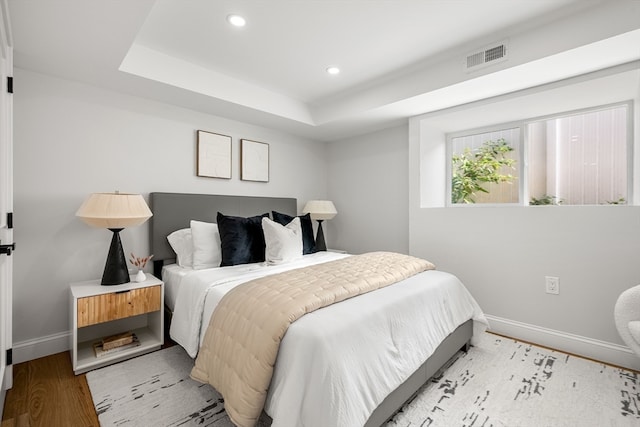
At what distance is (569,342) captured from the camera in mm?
2527

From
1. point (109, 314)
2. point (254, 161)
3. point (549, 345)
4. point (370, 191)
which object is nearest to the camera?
point (109, 314)

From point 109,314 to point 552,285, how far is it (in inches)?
142

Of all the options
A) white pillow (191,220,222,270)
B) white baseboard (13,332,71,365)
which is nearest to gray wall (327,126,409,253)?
white pillow (191,220,222,270)

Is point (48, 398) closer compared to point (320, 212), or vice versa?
point (48, 398)

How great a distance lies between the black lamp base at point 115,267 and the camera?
2365 millimetres

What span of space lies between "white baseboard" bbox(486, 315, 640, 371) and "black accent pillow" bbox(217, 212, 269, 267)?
2.38 meters

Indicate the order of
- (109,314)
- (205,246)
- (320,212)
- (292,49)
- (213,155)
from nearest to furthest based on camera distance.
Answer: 1. (109,314)
2. (292,49)
3. (205,246)
4. (213,155)
5. (320,212)

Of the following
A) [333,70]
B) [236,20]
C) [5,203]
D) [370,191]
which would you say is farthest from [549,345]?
[5,203]

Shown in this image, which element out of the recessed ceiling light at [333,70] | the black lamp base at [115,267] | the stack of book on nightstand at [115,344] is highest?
the recessed ceiling light at [333,70]

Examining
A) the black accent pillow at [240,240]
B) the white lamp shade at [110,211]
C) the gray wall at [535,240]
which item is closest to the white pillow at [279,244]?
the black accent pillow at [240,240]

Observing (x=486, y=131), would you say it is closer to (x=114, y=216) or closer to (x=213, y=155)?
(x=213, y=155)

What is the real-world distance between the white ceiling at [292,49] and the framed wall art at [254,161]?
0.45 metres

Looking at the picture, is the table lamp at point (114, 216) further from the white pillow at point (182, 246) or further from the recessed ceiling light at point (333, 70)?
the recessed ceiling light at point (333, 70)

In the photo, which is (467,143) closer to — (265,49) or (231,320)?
(265,49)
